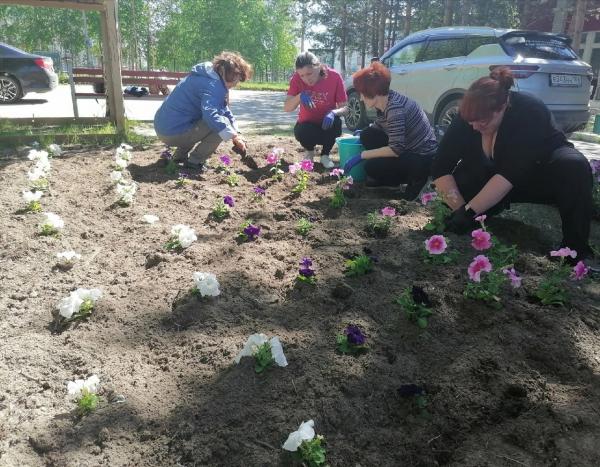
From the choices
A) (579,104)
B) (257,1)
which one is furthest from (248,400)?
(257,1)

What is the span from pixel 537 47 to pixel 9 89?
38.6 ft

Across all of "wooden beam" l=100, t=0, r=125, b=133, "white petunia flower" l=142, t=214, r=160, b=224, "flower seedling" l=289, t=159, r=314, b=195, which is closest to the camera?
"white petunia flower" l=142, t=214, r=160, b=224

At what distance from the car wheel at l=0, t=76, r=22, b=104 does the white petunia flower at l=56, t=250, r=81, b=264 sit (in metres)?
11.2

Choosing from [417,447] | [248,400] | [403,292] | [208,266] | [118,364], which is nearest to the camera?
[417,447]

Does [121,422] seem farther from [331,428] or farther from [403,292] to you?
[403,292]

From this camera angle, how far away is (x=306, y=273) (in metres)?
2.60

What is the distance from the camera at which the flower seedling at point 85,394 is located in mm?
1825

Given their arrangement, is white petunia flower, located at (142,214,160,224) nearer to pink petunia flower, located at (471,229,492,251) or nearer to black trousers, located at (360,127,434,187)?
black trousers, located at (360,127,434,187)

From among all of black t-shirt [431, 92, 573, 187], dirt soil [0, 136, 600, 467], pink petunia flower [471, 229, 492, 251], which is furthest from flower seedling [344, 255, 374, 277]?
black t-shirt [431, 92, 573, 187]

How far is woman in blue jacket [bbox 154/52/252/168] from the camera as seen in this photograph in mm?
4688

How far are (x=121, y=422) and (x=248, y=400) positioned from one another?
0.47 meters

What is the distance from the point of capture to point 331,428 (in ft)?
5.74

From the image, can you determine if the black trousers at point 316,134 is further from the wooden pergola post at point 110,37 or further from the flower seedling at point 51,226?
the flower seedling at point 51,226

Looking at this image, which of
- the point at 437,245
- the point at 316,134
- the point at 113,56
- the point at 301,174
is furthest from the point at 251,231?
the point at 113,56
